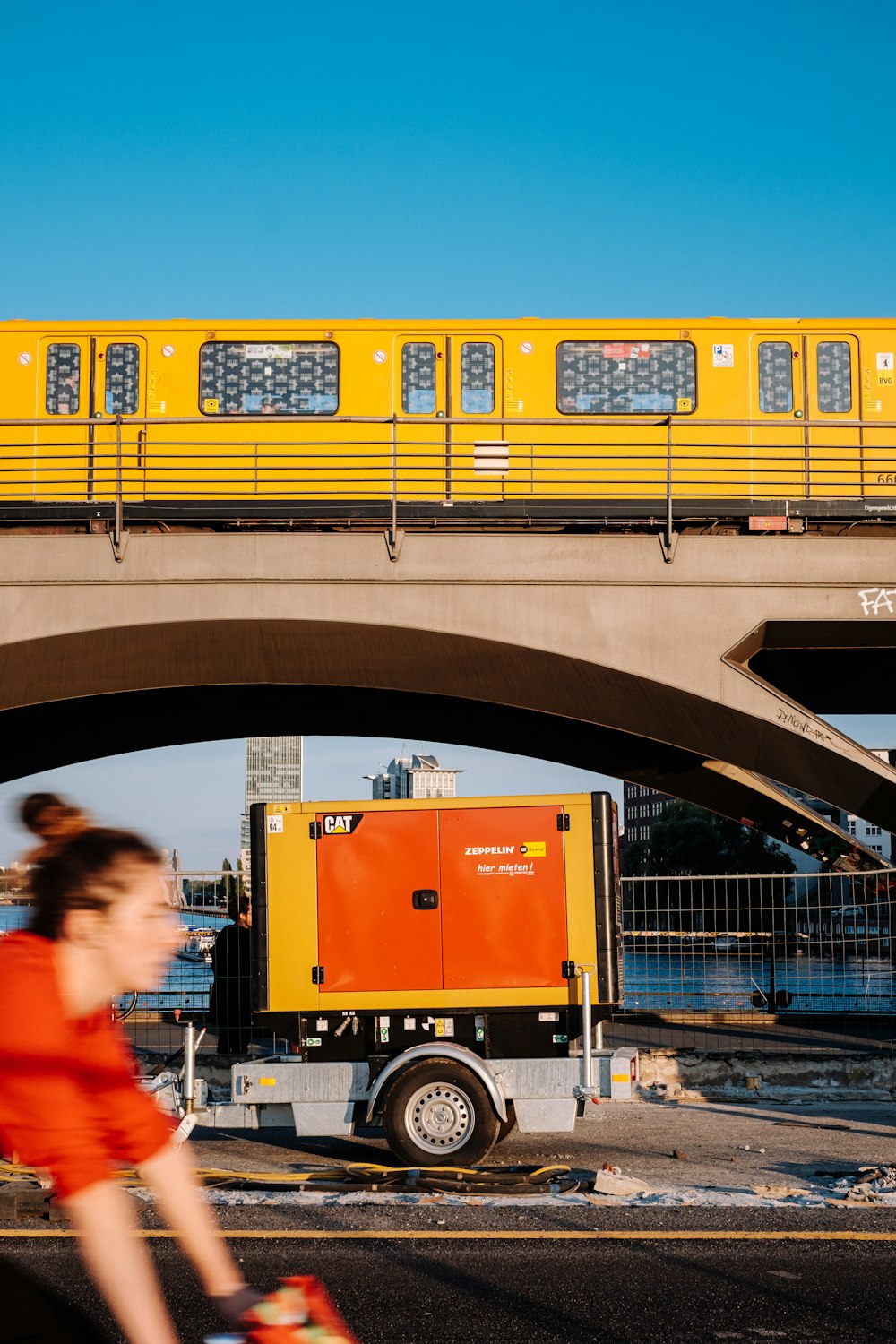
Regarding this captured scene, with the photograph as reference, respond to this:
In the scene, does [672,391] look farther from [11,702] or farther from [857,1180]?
[857,1180]

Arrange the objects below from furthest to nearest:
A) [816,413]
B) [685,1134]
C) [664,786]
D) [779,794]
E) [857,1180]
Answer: [664,786] → [779,794] → [816,413] → [685,1134] → [857,1180]

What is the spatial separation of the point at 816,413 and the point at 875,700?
226 inches

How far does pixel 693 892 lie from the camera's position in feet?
47.7

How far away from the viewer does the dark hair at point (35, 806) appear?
2.88 meters

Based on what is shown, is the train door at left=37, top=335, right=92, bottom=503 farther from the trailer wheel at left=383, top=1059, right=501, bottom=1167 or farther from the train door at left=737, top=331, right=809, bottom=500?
the trailer wheel at left=383, top=1059, right=501, bottom=1167

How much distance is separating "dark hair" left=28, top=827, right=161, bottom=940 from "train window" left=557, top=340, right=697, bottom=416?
1398 cm

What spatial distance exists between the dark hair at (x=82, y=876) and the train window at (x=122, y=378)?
1425cm

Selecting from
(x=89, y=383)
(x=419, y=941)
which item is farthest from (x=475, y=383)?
(x=419, y=941)

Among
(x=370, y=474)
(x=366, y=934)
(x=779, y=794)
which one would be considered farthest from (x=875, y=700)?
(x=366, y=934)

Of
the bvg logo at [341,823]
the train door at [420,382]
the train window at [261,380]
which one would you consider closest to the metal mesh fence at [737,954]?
the bvg logo at [341,823]

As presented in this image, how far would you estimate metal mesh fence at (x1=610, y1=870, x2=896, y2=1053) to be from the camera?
46.6 feet

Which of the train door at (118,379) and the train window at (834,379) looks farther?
the train door at (118,379)

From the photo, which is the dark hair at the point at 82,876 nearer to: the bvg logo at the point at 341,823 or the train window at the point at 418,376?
the bvg logo at the point at 341,823

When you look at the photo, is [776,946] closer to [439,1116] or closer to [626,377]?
[439,1116]
